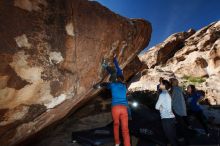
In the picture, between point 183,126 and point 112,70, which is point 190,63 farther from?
point 112,70

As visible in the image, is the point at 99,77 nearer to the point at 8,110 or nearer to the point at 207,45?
the point at 8,110

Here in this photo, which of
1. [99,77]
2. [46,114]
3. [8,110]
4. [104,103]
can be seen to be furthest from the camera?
[104,103]

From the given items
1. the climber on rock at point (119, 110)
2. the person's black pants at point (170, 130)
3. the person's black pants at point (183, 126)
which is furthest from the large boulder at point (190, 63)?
the climber on rock at point (119, 110)

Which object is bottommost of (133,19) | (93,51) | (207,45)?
(93,51)

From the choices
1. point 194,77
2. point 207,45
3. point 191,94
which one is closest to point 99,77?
point 191,94

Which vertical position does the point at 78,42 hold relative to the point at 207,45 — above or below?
below

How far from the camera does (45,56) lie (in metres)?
4.55

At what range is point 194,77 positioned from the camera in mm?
23125

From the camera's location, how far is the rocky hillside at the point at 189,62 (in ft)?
62.2

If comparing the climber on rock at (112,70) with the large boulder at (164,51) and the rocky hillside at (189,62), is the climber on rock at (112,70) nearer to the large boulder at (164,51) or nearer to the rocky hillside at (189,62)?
the rocky hillside at (189,62)

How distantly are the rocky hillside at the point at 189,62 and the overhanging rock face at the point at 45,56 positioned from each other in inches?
468

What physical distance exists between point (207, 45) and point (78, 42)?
968 inches

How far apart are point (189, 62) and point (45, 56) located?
22.8 meters

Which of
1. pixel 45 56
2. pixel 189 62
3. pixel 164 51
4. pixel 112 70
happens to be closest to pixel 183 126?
pixel 112 70
